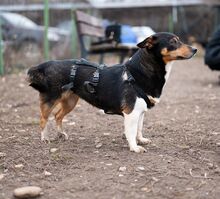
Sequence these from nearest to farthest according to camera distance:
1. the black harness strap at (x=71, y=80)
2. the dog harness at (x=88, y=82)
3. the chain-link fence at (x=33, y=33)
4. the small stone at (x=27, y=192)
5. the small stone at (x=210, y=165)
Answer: the small stone at (x=27, y=192)
the small stone at (x=210, y=165)
the dog harness at (x=88, y=82)
the black harness strap at (x=71, y=80)
the chain-link fence at (x=33, y=33)

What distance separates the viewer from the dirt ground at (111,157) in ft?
12.4

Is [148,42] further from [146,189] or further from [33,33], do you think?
[33,33]

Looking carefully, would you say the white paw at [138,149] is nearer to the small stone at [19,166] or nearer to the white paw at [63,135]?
the white paw at [63,135]

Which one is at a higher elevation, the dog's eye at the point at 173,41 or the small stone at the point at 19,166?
the dog's eye at the point at 173,41

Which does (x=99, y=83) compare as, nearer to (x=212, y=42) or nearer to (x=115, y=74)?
(x=115, y=74)

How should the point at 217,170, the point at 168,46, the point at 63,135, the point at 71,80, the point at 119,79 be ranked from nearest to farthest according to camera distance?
1. the point at 217,170
2. the point at 168,46
3. the point at 119,79
4. the point at 71,80
5. the point at 63,135

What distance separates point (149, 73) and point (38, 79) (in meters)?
1.27

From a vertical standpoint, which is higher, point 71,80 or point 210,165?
point 71,80

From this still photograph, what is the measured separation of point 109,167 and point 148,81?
104cm

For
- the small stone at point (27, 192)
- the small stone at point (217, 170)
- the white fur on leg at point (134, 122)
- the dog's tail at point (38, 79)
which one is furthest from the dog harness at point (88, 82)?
the small stone at point (27, 192)

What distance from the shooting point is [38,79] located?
529 cm

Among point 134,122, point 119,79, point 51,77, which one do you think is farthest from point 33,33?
point 134,122

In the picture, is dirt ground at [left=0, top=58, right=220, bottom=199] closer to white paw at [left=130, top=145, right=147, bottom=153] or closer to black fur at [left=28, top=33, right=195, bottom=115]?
white paw at [left=130, top=145, right=147, bottom=153]

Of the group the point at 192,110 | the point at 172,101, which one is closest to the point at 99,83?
the point at 192,110
